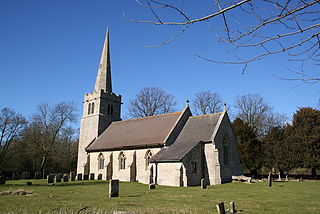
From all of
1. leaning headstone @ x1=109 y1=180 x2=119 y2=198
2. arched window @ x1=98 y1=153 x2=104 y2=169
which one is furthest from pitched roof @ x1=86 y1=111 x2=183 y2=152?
leaning headstone @ x1=109 y1=180 x2=119 y2=198

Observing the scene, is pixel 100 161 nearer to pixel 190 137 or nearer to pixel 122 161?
pixel 122 161

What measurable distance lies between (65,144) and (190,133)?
32.2 m

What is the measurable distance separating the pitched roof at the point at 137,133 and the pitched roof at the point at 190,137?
1.25 meters

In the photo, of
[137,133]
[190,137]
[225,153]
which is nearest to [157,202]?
[190,137]

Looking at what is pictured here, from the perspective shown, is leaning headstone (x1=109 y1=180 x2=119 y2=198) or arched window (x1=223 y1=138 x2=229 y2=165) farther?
arched window (x1=223 y1=138 x2=229 y2=165)

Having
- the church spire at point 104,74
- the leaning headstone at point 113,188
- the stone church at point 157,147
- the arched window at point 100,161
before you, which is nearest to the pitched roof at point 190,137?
the stone church at point 157,147

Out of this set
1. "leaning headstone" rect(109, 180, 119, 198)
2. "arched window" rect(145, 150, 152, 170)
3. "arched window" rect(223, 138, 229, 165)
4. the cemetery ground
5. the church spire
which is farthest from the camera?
the church spire

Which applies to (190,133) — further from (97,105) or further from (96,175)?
(97,105)

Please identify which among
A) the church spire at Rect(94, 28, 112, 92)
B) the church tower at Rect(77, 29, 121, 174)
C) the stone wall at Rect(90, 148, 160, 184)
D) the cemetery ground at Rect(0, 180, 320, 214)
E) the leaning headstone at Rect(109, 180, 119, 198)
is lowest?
→ the cemetery ground at Rect(0, 180, 320, 214)

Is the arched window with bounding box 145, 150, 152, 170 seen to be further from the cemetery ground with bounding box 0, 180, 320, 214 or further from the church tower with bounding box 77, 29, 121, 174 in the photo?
the church tower with bounding box 77, 29, 121, 174

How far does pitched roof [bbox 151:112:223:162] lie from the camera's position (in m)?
22.6

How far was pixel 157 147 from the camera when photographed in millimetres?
25125

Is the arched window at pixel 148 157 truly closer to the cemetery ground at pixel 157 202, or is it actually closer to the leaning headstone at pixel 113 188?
the cemetery ground at pixel 157 202

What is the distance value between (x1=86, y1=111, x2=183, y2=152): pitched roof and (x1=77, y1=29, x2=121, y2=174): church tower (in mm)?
1537
